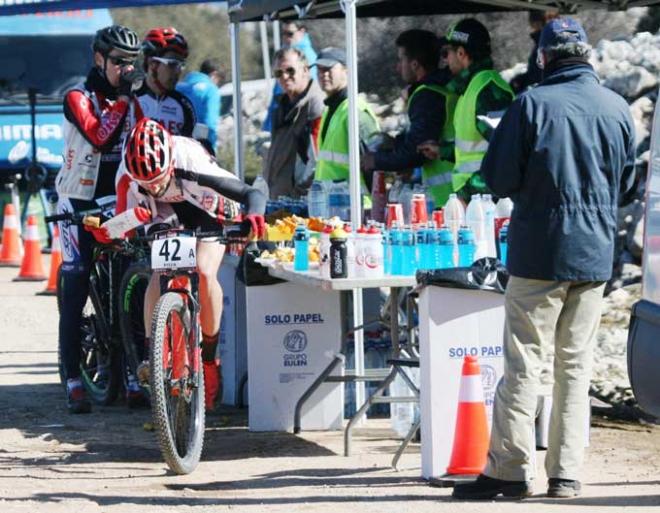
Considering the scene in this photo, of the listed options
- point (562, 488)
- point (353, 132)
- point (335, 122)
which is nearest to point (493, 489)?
point (562, 488)

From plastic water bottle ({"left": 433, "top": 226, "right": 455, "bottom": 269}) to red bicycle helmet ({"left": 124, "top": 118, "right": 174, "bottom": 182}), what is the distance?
4.89 ft

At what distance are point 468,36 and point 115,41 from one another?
2136 millimetres

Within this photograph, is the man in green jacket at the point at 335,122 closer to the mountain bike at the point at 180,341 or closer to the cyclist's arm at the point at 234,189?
the cyclist's arm at the point at 234,189

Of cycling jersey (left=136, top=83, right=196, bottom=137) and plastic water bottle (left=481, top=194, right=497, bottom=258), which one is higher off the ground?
cycling jersey (left=136, top=83, right=196, bottom=137)

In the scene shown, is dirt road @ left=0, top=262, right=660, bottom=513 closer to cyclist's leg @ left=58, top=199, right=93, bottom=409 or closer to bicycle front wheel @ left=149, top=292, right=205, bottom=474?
bicycle front wheel @ left=149, top=292, right=205, bottom=474

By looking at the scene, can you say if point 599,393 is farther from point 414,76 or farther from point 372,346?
point 414,76

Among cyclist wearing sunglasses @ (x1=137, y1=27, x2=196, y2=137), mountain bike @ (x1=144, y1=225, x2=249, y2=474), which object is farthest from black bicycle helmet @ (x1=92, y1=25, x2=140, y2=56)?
mountain bike @ (x1=144, y1=225, x2=249, y2=474)

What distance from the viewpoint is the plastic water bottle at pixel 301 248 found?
30.0 ft

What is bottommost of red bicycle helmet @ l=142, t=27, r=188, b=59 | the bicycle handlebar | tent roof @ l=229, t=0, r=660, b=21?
the bicycle handlebar

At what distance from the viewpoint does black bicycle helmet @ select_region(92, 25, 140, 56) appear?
33.6 feet

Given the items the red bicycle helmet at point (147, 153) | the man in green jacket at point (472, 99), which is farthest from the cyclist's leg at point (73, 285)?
the man in green jacket at point (472, 99)

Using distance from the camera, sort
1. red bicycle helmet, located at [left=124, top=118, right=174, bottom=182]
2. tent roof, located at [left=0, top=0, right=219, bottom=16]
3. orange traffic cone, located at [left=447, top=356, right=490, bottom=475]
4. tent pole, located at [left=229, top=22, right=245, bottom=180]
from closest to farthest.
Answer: orange traffic cone, located at [left=447, top=356, right=490, bottom=475], red bicycle helmet, located at [left=124, top=118, right=174, bottom=182], tent pole, located at [left=229, top=22, right=245, bottom=180], tent roof, located at [left=0, top=0, right=219, bottom=16]

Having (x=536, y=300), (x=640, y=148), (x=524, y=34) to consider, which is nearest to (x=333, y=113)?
(x=536, y=300)

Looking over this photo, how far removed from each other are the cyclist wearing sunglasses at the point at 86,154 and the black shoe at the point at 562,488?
385cm
